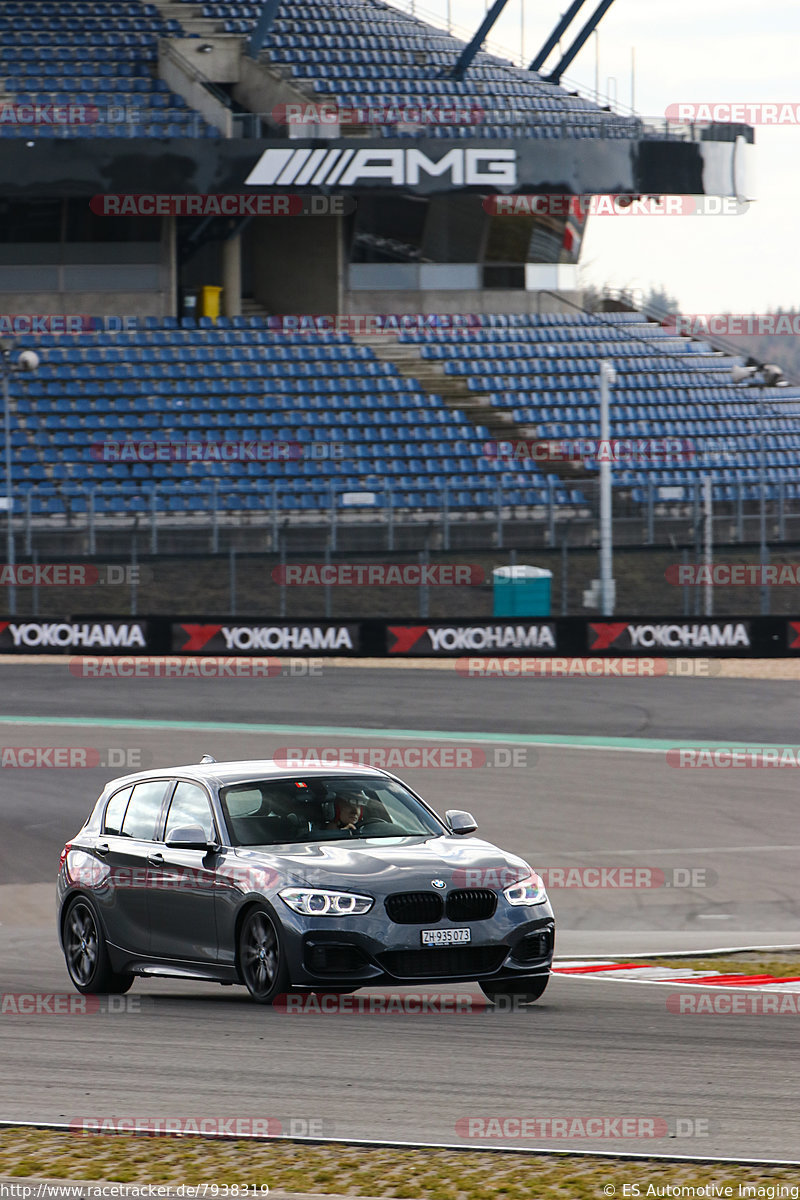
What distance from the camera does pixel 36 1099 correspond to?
21.6ft

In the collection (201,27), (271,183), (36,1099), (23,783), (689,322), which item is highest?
(201,27)

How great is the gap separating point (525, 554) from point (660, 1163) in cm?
2661

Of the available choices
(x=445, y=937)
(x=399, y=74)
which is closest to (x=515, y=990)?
(x=445, y=937)

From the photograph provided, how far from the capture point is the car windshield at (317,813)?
8.80 m

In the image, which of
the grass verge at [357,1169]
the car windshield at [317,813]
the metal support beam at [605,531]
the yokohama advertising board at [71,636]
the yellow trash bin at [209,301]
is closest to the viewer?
the grass verge at [357,1169]

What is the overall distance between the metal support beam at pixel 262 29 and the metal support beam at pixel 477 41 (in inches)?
210

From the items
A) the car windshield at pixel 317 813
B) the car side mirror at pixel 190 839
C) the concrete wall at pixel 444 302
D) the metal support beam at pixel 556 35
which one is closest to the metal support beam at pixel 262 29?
the concrete wall at pixel 444 302

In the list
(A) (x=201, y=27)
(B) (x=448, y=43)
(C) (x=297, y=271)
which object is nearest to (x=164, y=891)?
(C) (x=297, y=271)

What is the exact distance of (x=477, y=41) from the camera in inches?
1711

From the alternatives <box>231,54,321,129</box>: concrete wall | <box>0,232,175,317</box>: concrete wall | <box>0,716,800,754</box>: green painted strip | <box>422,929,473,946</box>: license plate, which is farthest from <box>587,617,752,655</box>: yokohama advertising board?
<box>231,54,321,129</box>: concrete wall

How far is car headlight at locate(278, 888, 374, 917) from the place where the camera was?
796 cm

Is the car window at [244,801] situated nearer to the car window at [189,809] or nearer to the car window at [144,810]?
the car window at [189,809]

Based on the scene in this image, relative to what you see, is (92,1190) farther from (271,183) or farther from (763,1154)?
(271,183)

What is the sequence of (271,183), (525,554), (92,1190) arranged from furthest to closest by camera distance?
1. (271,183)
2. (525,554)
3. (92,1190)
